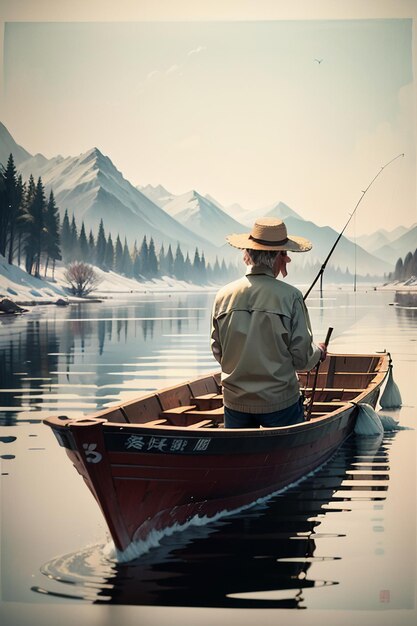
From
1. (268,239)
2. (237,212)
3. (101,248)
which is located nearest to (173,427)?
(268,239)

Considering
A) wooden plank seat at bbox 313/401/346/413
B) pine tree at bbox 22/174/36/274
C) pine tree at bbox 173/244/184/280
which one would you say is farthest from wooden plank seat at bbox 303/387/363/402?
pine tree at bbox 173/244/184/280

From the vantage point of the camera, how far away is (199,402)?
8.02 meters

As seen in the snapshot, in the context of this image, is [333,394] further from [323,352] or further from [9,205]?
[9,205]

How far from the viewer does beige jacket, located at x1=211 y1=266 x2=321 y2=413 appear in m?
5.63

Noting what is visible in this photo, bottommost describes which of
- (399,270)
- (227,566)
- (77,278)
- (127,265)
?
(227,566)

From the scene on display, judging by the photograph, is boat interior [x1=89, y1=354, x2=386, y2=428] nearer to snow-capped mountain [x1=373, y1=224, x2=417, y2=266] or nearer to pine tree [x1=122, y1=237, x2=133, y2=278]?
snow-capped mountain [x1=373, y1=224, x2=417, y2=266]

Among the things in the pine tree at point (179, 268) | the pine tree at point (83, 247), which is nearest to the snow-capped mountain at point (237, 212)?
the pine tree at point (179, 268)

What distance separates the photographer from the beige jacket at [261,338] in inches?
222

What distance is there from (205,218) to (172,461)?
521ft

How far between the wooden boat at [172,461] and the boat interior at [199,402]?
0.01m

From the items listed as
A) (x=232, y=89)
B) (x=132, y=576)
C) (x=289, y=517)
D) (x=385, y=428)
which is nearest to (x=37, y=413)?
(x=385, y=428)

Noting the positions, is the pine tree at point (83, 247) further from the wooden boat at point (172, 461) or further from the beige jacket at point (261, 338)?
the beige jacket at point (261, 338)

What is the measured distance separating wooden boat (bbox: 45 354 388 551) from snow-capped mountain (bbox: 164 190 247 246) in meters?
136

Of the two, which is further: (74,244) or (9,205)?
(74,244)
